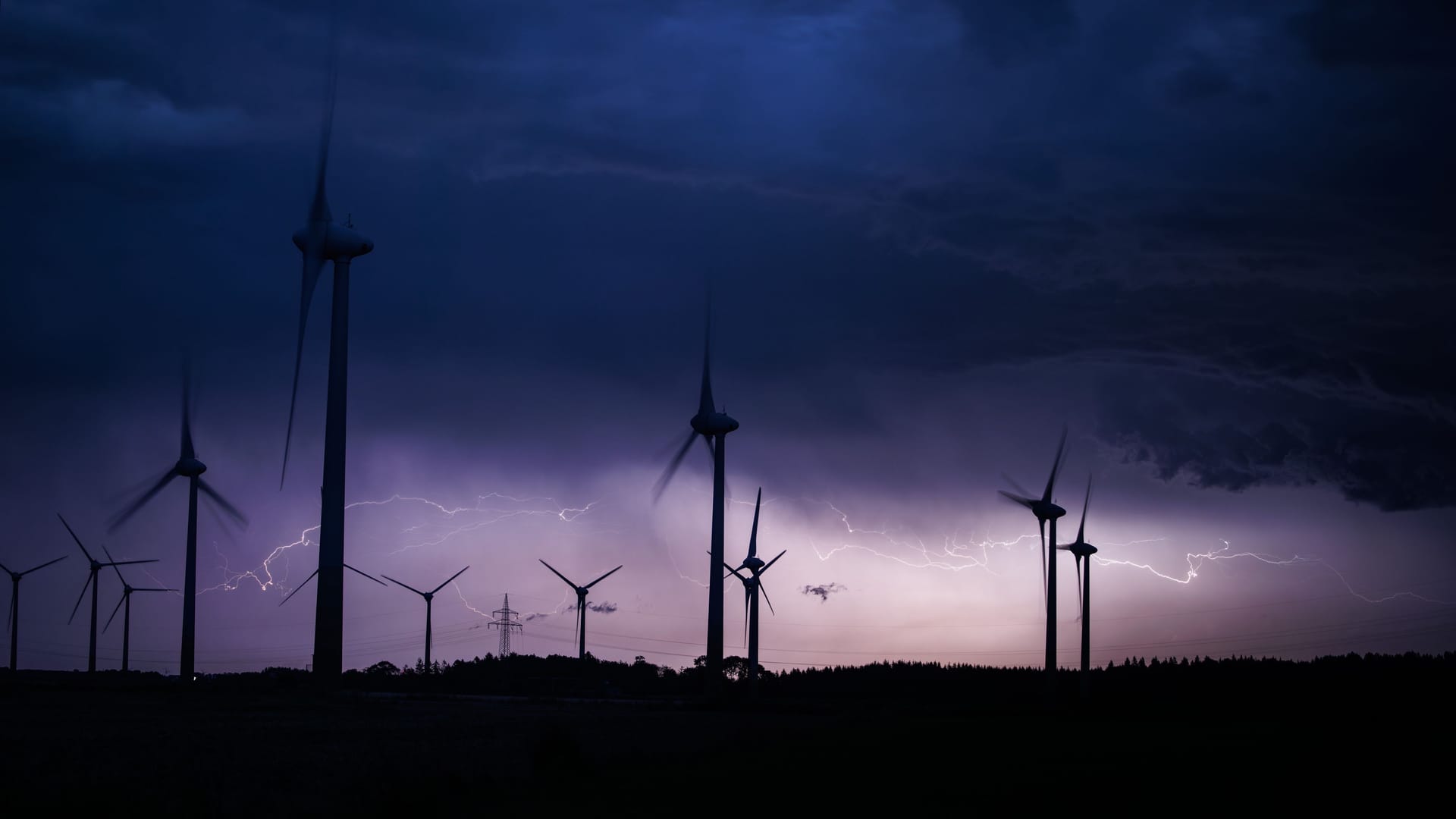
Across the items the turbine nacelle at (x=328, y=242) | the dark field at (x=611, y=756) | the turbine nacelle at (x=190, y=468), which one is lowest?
the dark field at (x=611, y=756)

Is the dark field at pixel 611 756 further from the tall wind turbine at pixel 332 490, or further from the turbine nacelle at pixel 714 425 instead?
the turbine nacelle at pixel 714 425

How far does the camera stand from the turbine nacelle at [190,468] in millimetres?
108188

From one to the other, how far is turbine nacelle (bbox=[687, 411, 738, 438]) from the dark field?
131 feet

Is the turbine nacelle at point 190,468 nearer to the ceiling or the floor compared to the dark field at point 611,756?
nearer to the ceiling

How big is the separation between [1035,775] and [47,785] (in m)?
25.8

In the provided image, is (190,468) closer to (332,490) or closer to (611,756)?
(332,490)

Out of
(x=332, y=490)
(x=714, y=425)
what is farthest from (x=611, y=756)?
(x=714, y=425)

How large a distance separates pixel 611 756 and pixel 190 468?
8110 cm

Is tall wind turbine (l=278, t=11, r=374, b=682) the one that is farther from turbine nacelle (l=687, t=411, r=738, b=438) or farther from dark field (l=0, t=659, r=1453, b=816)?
turbine nacelle (l=687, t=411, r=738, b=438)

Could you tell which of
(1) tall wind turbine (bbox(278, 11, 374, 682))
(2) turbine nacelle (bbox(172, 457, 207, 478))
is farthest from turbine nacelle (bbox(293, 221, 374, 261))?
(2) turbine nacelle (bbox(172, 457, 207, 478))

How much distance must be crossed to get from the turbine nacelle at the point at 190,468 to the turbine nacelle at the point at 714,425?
43575 millimetres

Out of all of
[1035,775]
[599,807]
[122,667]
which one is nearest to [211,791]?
[599,807]

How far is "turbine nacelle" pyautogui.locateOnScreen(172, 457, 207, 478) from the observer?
108188 millimetres

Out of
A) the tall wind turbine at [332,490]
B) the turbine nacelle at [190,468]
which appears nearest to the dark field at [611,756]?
the tall wind turbine at [332,490]
